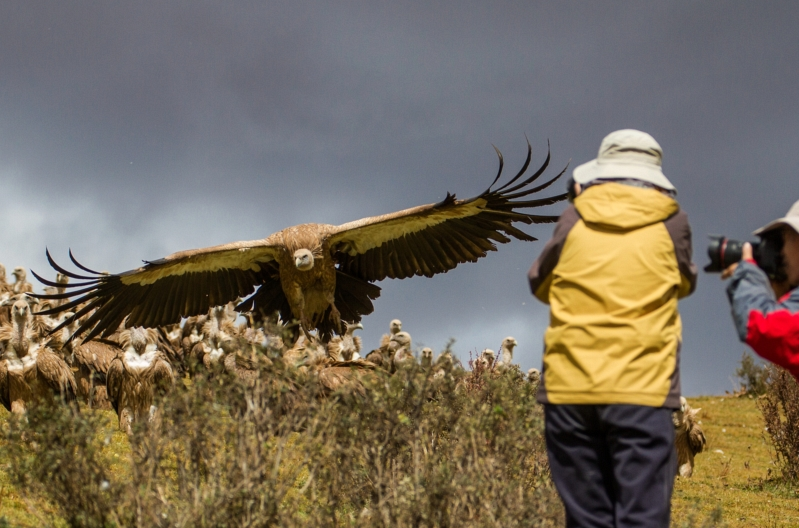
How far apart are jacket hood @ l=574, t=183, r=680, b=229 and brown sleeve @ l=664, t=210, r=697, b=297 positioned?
4cm

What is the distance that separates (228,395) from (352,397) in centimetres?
72

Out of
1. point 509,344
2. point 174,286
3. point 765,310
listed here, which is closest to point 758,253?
point 765,310

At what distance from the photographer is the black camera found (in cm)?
323

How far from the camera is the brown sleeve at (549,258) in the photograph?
327cm

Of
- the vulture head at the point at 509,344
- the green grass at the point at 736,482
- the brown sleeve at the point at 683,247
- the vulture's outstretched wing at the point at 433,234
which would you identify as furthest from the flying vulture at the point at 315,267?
the vulture head at the point at 509,344

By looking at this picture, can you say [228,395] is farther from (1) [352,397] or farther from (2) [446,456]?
(2) [446,456]

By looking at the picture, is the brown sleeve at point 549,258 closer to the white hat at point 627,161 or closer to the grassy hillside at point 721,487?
the white hat at point 627,161

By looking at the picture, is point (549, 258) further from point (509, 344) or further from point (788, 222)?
point (509, 344)

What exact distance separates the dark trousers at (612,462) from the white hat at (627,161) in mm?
857

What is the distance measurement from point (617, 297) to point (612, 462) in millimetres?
603

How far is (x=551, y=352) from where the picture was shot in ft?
10.5

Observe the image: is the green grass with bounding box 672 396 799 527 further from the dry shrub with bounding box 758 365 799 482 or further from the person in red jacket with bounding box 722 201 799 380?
the person in red jacket with bounding box 722 201 799 380

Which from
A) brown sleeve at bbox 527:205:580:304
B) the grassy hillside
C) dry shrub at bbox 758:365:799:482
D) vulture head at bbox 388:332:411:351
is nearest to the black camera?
brown sleeve at bbox 527:205:580:304

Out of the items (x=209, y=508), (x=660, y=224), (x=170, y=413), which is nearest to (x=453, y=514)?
(x=209, y=508)
